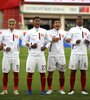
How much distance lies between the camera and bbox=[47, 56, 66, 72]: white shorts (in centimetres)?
1070

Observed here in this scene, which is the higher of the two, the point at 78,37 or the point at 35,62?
the point at 78,37

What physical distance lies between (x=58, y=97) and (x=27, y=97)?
72 cm

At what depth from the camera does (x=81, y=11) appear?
4541 cm

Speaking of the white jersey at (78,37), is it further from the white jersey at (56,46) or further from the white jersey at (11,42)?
the white jersey at (11,42)

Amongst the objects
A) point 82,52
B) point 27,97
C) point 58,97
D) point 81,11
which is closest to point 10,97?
point 27,97

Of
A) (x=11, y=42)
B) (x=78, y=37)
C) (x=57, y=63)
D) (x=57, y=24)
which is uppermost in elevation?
(x=57, y=24)

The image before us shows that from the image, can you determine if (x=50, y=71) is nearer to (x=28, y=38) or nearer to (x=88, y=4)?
(x=28, y=38)

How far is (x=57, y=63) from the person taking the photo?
10.7 meters

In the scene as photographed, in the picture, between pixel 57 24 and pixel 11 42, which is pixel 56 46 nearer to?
pixel 57 24

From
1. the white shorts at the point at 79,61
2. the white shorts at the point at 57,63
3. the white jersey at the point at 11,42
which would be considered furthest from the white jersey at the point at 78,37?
the white jersey at the point at 11,42

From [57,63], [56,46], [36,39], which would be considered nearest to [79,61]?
[57,63]

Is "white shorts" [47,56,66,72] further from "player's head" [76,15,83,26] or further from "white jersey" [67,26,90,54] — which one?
"player's head" [76,15,83,26]

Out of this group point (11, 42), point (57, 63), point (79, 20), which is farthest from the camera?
point (57, 63)

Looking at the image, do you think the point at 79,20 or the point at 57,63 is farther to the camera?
the point at 57,63
